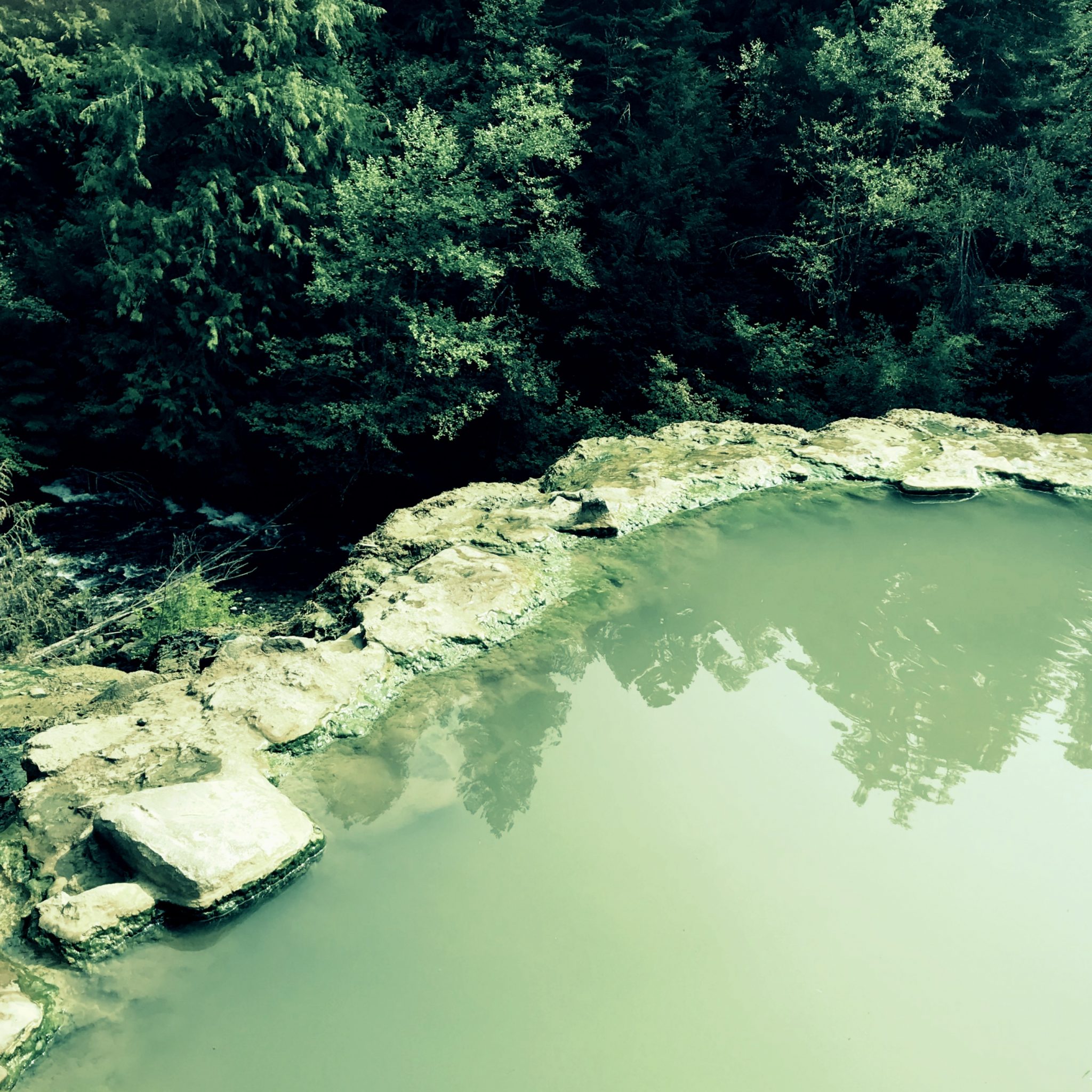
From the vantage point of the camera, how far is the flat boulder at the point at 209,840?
3.26 meters

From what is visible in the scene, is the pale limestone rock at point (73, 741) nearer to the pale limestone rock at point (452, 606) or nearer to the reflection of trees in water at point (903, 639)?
the pale limestone rock at point (452, 606)

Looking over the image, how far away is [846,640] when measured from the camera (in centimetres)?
542

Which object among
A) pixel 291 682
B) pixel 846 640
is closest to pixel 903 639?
pixel 846 640

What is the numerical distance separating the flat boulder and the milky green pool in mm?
136

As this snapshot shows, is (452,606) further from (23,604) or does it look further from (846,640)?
(23,604)

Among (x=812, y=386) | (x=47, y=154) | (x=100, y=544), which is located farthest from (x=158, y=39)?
(x=812, y=386)

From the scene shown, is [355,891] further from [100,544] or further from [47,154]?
[47,154]

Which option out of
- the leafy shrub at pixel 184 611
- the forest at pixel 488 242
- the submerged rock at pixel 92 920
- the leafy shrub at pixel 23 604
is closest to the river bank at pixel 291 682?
the submerged rock at pixel 92 920

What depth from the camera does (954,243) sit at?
13.6m

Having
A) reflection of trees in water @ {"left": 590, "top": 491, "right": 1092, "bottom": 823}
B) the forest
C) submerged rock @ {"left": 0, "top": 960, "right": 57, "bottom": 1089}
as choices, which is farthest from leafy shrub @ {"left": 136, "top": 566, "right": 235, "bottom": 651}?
the forest

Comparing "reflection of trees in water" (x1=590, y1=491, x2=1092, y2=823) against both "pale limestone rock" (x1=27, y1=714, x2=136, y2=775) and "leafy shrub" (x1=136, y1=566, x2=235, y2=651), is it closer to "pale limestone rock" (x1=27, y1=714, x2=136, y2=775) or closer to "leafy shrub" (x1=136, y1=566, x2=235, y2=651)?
"pale limestone rock" (x1=27, y1=714, x2=136, y2=775)

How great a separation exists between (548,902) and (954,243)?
13.9 meters

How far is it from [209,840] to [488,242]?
42.4 feet

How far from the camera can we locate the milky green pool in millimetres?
2875
